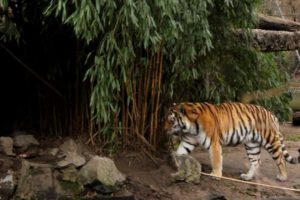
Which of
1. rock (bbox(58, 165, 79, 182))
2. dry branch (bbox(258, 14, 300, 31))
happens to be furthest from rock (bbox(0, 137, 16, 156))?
dry branch (bbox(258, 14, 300, 31))

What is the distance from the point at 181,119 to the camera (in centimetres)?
663

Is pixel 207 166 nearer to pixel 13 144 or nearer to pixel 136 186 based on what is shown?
pixel 136 186

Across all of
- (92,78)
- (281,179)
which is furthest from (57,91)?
(281,179)

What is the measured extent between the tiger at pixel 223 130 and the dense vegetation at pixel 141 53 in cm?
36

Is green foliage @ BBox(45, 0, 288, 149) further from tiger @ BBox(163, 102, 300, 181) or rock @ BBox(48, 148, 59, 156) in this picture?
rock @ BBox(48, 148, 59, 156)

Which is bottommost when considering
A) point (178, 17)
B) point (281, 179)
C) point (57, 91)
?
point (281, 179)

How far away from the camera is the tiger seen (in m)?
6.65

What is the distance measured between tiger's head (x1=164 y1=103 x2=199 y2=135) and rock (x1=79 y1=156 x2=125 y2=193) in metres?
0.97

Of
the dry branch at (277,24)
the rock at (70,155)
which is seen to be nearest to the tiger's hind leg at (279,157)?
the rock at (70,155)

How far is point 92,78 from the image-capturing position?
19.2ft

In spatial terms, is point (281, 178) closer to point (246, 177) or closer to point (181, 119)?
point (246, 177)

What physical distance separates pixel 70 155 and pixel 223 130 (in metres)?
1.73

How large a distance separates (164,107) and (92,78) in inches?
58.7

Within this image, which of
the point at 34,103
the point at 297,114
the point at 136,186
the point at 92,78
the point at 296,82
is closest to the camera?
the point at 92,78
